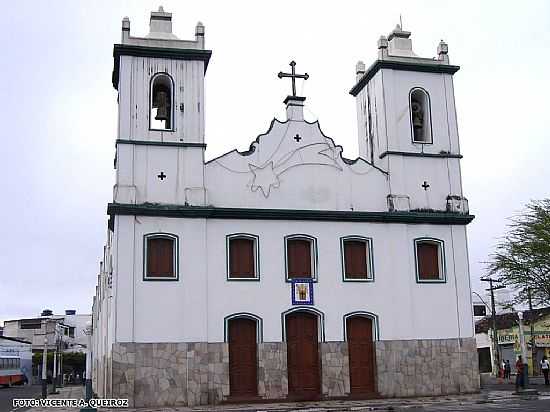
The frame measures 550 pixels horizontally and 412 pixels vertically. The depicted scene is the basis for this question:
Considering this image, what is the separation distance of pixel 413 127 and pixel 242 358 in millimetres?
10435

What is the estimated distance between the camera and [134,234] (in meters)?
23.7

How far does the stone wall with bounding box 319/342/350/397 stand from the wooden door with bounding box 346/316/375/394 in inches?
9.8

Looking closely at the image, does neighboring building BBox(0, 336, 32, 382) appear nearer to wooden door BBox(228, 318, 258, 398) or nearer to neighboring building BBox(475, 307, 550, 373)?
neighboring building BBox(475, 307, 550, 373)

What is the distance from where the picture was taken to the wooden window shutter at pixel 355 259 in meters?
25.6

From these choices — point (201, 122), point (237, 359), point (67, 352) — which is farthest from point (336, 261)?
point (67, 352)

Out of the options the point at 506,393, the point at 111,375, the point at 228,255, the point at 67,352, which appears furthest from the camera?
the point at 67,352

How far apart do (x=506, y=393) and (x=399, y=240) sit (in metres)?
6.51

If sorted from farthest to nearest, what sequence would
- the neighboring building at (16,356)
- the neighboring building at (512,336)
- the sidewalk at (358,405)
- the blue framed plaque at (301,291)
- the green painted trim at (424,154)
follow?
the neighboring building at (16,356) → the neighboring building at (512,336) → the green painted trim at (424,154) → the blue framed plaque at (301,291) → the sidewalk at (358,405)

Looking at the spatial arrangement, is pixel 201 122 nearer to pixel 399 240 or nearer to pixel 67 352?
pixel 399 240

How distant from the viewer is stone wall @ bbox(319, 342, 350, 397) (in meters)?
24.5

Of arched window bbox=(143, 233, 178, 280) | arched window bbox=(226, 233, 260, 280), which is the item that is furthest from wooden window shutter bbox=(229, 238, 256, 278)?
arched window bbox=(143, 233, 178, 280)

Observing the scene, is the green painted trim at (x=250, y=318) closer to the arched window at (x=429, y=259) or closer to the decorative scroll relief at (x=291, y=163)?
the decorative scroll relief at (x=291, y=163)

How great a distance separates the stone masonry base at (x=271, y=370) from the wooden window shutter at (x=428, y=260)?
2.23 meters

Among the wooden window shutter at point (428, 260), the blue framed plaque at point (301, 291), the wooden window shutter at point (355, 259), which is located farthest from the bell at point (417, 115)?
the blue framed plaque at point (301, 291)
